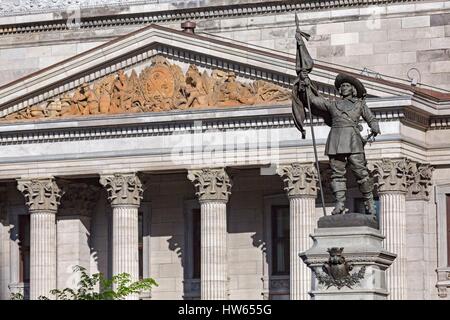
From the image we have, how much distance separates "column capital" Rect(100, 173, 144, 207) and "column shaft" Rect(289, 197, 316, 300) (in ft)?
20.3

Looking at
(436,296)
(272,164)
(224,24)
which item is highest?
(224,24)

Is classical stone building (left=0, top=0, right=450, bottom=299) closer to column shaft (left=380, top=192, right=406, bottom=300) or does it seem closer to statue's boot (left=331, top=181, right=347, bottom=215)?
column shaft (left=380, top=192, right=406, bottom=300)

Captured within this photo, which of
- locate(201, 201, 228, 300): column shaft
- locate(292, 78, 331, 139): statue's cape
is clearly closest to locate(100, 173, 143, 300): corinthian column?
locate(201, 201, 228, 300): column shaft

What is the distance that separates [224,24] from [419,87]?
10.1m

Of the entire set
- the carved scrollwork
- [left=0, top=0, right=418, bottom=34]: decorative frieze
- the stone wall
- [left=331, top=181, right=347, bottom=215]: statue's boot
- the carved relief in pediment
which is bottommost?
the carved scrollwork

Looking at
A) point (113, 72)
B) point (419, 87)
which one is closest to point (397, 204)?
point (419, 87)

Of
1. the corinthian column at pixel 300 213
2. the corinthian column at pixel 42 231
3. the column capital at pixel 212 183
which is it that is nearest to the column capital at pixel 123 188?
the column capital at pixel 212 183

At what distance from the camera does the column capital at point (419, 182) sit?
236 ft

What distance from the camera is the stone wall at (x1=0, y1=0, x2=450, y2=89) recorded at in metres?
78.5

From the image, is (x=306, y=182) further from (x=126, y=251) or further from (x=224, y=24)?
(x=224, y=24)

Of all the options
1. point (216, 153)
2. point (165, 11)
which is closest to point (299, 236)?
point (216, 153)

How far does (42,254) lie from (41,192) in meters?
2.32

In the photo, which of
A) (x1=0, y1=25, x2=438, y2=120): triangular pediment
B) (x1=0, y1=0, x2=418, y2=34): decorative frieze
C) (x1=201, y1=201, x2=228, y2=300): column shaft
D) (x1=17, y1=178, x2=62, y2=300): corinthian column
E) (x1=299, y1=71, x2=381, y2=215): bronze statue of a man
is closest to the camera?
(x1=299, y1=71, x2=381, y2=215): bronze statue of a man

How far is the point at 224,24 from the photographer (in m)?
83.1
